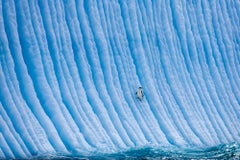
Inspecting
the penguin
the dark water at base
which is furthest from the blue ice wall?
the dark water at base

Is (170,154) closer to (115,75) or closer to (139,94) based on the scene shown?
(139,94)

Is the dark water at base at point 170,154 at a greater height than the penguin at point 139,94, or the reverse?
the penguin at point 139,94

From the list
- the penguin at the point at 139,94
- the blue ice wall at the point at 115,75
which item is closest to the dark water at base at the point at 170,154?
the blue ice wall at the point at 115,75

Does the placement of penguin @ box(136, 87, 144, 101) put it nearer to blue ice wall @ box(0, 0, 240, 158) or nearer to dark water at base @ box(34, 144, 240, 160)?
blue ice wall @ box(0, 0, 240, 158)

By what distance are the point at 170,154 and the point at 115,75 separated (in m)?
1.41

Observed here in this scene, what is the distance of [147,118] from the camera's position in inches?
182

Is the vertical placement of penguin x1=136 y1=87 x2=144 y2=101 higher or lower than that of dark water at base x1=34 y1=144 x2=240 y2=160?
higher

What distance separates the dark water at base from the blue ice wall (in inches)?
7.7

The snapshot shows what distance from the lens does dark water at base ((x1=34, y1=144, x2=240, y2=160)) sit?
3.84m

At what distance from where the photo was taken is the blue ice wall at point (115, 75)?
416 centimetres

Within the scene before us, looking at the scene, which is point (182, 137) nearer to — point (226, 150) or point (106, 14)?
point (226, 150)

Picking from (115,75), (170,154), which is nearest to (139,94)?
(115,75)

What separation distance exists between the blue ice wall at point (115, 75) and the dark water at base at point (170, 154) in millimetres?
195

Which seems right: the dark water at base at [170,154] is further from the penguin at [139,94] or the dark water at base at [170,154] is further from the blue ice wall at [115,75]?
the penguin at [139,94]
